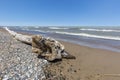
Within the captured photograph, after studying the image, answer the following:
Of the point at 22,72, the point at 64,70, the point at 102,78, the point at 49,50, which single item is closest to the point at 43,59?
the point at 49,50

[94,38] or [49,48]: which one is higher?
[49,48]

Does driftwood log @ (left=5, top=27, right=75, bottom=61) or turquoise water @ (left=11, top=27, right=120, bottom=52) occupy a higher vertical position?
driftwood log @ (left=5, top=27, right=75, bottom=61)


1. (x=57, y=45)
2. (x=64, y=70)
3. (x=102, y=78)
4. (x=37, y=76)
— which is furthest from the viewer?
(x=57, y=45)

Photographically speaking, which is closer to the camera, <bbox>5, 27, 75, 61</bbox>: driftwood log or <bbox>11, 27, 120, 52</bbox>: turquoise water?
<bbox>5, 27, 75, 61</bbox>: driftwood log

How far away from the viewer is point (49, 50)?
8867 millimetres

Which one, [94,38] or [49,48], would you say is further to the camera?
[94,38]

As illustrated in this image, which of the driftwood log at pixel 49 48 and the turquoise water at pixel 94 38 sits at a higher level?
the driftwood log at pixel 49 48

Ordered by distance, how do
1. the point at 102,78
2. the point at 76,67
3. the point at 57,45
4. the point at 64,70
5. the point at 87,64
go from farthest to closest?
the point at 57,45, the point at 87,64, the point at 76,67, the point at 64,70, the point at 102,78

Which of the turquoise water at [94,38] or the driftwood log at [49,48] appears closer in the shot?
the driftwood log at [49,48]

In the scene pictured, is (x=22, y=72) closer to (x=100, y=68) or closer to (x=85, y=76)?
(x=85, y=76)

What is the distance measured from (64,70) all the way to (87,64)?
1.44m

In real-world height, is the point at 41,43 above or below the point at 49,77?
above

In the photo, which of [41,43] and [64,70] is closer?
[64,70]

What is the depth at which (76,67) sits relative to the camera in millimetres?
7617
